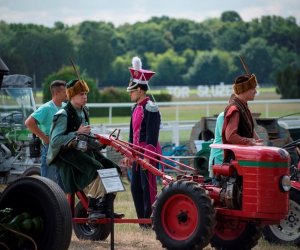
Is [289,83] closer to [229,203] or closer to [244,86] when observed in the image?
[244,86]

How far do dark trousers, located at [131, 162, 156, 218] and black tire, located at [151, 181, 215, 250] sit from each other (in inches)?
78.4

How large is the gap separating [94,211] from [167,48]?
10875cm

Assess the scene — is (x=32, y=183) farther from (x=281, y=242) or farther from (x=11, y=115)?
(x=11, y=115)

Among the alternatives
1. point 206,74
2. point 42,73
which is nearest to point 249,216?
point 42,73

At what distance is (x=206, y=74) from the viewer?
104438 millimetres

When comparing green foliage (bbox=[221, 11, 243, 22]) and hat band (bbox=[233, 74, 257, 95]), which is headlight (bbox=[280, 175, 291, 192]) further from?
green foliage (bbox=[221, 11, 243, 22])

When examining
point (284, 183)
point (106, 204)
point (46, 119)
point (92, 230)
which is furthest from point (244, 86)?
point (46, 119)

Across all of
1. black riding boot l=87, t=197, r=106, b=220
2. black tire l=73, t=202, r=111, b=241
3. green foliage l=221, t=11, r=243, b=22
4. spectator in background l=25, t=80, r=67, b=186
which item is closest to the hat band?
black riding boot l=87, t=197, r=106, b=220

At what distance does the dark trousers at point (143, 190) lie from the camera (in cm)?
1142

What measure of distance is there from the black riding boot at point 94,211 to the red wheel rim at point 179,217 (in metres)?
0.69

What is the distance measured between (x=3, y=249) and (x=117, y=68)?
8505cm

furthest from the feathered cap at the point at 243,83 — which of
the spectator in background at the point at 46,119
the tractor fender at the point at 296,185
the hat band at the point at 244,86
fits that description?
the spectator in background at the point at 46,119

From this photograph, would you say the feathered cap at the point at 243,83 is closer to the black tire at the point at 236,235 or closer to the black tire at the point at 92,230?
the black tire at the point at 236,235

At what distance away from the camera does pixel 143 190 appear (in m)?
11.5
